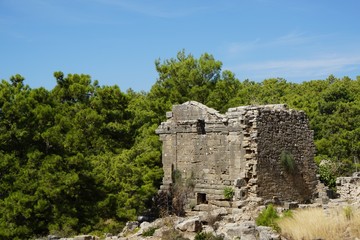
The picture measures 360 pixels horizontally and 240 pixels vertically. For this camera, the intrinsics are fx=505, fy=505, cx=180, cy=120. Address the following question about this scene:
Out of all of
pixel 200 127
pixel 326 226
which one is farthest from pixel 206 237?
pixel 200 127

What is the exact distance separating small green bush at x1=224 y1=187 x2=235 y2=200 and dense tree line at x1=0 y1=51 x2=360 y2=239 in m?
3.57

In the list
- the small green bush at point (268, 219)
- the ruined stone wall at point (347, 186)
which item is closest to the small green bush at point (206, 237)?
the small green bush at point (268, 219)

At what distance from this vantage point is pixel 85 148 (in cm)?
1970

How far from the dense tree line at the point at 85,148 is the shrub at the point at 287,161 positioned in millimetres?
5629

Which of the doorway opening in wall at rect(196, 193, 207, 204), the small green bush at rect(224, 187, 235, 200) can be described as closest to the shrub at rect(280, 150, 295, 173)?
the small green bush at rect(224, 187, 235, 200)

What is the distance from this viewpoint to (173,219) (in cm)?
1827

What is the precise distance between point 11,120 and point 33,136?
95 cm

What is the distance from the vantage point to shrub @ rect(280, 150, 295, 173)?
19922 mm

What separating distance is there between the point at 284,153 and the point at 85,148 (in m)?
7.83

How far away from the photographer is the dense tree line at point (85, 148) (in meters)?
16.8

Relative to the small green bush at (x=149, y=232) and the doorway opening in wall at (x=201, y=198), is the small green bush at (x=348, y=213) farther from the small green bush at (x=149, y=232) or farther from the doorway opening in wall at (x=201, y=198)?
the doorway opening in wall at (x=201, y=198)

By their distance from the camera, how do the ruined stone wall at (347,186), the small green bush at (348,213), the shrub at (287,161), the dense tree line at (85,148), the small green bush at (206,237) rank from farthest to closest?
1. the ruined stone wall at (347,186)
2. the shrub at (287,161)
3. the dense tree line at (85,148)
4. the small green bush at (206,237)
5. the small green bush at (348,213)

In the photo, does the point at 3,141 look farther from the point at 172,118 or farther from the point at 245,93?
Answer: the point at 245,93

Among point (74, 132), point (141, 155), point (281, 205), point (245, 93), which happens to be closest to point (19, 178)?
point (74, 132)
